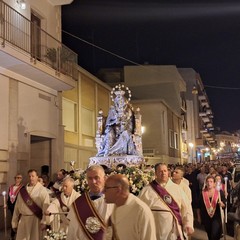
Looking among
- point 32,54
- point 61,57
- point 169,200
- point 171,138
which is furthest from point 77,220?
point 171,138

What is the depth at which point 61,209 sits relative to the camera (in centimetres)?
752

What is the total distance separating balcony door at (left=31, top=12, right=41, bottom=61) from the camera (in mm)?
15836

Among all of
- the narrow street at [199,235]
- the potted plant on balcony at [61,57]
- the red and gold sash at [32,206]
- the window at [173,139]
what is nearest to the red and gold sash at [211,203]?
the narrow street at [199,235]

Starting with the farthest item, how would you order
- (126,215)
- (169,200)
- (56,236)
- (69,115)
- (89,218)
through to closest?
(69,115) → (169,200) → (56,236) → (89,218) → (126,215)

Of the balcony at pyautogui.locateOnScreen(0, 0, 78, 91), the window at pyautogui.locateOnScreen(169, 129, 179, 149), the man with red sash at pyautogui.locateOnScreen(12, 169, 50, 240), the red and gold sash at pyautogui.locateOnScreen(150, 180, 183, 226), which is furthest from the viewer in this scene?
the window at pyautogui.locateOnScreen(169, 129, 179, 149)

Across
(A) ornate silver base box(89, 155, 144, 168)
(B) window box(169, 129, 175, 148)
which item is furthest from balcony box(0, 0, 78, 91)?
(B) window box(169, 129, 175, 148)

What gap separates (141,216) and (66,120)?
63.7 feet

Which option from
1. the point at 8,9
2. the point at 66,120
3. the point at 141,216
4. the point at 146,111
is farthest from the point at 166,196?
the point at 146,111

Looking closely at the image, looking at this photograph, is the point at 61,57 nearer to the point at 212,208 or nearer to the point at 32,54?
the point at 32,54

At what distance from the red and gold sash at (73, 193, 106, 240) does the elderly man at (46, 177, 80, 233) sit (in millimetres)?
1900

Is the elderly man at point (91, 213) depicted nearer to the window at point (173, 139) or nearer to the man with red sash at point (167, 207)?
the man with red sash at point (167, 207)

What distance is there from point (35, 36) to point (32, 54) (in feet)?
4.72

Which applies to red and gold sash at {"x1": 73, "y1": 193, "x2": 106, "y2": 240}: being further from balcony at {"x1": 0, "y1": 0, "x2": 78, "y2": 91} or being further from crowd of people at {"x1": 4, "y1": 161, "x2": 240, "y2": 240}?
balcony at {"x1": 0, "y1": 0, "x2": 78, "y2": 91}

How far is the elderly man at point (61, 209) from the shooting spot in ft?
23.9
